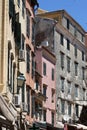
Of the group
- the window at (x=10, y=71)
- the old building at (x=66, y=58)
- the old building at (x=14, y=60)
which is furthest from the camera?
the old building at (x=66, y=58)

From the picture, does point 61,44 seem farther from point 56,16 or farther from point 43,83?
point 43,83

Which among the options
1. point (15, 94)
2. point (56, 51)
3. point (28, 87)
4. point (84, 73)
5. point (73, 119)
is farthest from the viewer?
point (84, 73)

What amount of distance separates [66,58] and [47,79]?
7.97 m

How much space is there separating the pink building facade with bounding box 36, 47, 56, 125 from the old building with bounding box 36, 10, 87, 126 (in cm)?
190

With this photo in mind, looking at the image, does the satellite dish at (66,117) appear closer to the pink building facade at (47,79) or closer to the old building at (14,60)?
the pink building facade at (47,79)

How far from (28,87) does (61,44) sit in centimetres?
2022

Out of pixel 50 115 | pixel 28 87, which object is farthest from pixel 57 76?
pixel 28 87

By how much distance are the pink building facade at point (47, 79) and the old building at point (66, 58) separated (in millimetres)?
1899

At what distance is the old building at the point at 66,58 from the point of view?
49.7m

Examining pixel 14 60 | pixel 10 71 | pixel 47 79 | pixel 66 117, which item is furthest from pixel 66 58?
pixel 10 71

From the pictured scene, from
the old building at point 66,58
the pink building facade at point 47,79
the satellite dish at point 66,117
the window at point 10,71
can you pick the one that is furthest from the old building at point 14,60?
the satellite dish at point 66,117

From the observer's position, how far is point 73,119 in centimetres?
5378

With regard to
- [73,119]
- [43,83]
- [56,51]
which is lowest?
[73,119]

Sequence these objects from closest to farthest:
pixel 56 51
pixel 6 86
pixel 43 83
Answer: pixel 6 86 → pixel 43 83 → pixel 56 51
